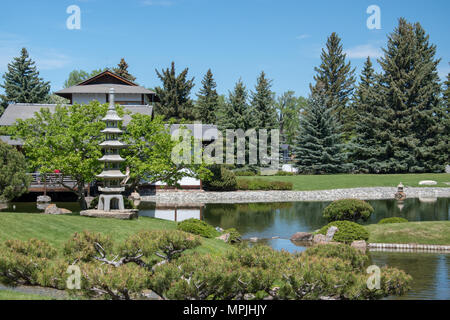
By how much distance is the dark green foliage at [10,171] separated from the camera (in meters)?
28.4

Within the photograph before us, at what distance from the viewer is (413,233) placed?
23.3 meters

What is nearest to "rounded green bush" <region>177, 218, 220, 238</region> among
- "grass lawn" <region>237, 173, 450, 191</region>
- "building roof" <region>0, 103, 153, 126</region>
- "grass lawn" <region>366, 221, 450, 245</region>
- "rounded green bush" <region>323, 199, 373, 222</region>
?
"grass lawn" <region>366, 221, 450, 245</region>

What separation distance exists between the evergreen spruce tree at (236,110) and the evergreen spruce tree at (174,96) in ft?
36.2

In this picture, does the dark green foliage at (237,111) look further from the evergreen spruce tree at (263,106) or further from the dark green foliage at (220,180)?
the dark green foliage at (220,180)

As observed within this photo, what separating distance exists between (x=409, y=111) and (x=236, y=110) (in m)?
22.5

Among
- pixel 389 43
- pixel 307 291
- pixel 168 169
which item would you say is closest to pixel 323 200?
pixel 168 169

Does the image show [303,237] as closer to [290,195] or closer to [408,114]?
[290,195]

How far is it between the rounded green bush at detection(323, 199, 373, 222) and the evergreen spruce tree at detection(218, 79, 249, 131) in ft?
104

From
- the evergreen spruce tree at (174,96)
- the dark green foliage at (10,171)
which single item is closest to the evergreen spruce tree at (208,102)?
the evergreen spruce tree at (174,96)

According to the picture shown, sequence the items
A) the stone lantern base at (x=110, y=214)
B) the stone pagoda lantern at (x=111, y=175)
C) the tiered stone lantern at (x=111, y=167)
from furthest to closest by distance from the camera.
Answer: the tiered stone lantern at (x=111, y=167)
the stone pagoda lantern at (x=111, y=175)
the stone lantern base at (x=110, y=214)

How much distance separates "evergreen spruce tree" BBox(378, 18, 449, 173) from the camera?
62438mm

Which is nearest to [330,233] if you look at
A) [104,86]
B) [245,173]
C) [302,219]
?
[302,219]

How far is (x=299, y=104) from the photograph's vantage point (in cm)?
9931

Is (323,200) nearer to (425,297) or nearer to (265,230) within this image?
(265,230)
